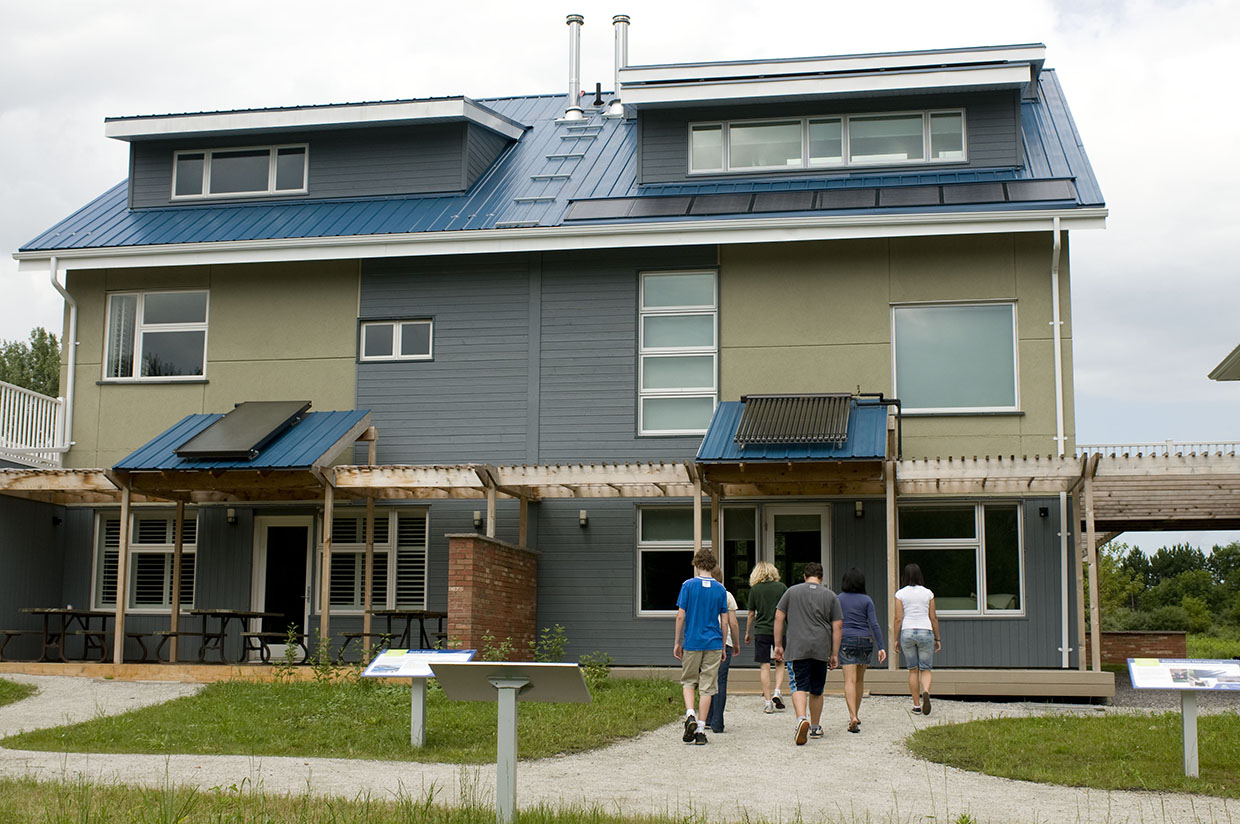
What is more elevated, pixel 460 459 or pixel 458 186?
pixel 458 186

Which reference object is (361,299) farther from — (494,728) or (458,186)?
(494,728)

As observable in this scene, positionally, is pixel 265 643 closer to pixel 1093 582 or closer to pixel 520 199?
pixel 520 199

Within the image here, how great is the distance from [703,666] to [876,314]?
25.5ft

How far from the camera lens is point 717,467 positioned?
16453 millimetres

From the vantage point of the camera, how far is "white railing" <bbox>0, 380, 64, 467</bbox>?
1905cm

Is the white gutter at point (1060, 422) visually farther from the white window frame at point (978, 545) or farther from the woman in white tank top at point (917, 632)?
the woman in white tank top at point (917, 632)

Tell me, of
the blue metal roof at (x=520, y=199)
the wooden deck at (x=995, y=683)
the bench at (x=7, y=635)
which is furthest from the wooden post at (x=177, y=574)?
the wooden deck at (x=995, y=683)

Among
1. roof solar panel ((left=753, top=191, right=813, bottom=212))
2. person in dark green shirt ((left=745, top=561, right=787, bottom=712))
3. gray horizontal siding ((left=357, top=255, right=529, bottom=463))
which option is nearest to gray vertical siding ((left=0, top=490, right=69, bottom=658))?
gray horizontal siding ((left=357, top=255, right=529, bottom=463))

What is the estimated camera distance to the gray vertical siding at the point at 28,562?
18.8 metres

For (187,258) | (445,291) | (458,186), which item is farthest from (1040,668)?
(187,258)

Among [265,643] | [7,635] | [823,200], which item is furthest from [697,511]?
[7,635]

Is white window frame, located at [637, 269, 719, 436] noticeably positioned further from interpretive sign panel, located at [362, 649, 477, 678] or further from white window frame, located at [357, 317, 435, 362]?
interpretive sign panel, located at [362, 649, 477, 678]

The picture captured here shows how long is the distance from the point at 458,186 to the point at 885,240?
252 inches

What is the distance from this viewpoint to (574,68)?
25266 mm
